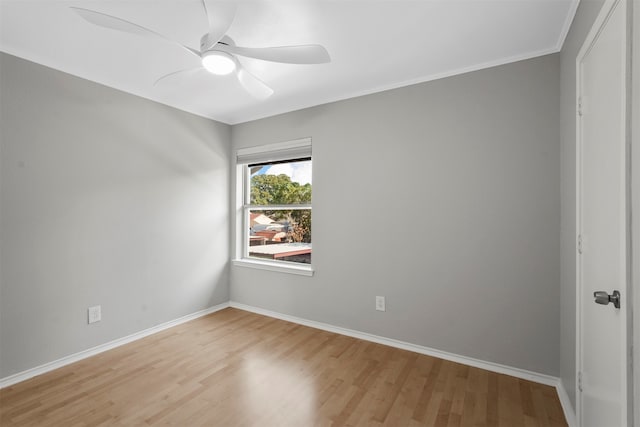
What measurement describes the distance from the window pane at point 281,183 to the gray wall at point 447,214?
0.29 meters

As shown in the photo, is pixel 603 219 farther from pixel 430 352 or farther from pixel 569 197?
pixel 430 352

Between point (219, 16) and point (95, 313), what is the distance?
2683 millimetres

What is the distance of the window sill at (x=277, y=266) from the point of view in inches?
131

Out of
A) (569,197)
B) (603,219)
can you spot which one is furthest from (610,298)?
(569,197)

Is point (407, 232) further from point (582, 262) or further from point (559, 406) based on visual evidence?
point (559, 406)

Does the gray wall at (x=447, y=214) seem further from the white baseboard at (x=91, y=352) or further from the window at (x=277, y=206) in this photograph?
the white baseboard at (x=91, y=352)

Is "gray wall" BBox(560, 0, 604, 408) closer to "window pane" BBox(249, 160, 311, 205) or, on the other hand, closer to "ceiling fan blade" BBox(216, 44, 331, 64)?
"ceiling fan blade" BBox(216, 44, 331, 64)

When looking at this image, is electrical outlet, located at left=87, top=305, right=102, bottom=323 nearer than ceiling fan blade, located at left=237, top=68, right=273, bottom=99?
No

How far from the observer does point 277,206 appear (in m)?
3.65

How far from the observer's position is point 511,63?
2.26 metres

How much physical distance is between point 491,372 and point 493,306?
51cm

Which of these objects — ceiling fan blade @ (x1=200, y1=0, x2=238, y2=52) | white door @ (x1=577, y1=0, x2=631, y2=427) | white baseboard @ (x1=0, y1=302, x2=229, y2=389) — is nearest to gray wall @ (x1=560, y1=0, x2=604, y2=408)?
white door @ (x1=577, y1=0, x2=631, y2=427)

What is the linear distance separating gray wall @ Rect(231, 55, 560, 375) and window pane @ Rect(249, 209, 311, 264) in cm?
28

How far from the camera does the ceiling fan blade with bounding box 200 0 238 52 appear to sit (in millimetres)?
1346
